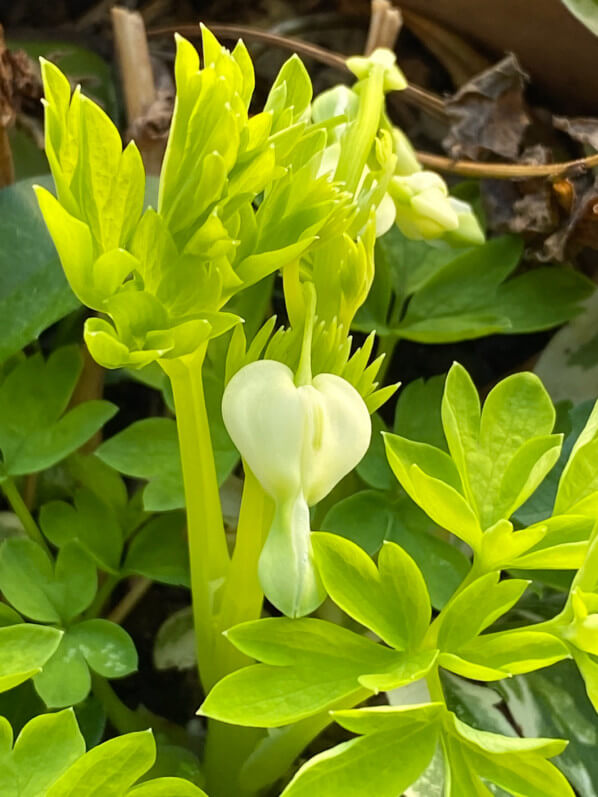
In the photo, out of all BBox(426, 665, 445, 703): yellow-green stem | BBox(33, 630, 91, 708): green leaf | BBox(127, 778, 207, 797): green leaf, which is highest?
BBox(426, 665, 445, 703): yellow-green stem

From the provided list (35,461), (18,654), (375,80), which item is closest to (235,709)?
(18,654)

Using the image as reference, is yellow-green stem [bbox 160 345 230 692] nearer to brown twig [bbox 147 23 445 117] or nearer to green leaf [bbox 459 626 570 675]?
green leaf [bbox 459 626 570 675]

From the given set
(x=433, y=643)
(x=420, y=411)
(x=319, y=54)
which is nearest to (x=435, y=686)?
(x=433, y=643)

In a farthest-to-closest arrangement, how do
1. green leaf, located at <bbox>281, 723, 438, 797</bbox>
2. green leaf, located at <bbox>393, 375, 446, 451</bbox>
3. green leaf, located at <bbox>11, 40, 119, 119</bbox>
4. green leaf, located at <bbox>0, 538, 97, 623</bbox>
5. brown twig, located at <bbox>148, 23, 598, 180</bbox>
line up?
green leaf, located at <bbox>11, 40, 119, 119</bbox>
brown twig, located at <bbox>148, 23, 598, 180</bbox>
green leaf, located at <bbox>393, 375, 446, 451</bbox>
green leaf, located at <bbox>0, 538, 97, 623</bbox>
green leaf, located at <bbox>281, 723, 438, 797</bbox>

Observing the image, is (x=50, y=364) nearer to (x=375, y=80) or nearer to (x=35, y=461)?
(x=35, y=461)

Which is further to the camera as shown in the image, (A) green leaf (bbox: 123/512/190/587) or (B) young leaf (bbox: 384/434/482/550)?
(A) green leaf (bbox: 123/512/190/587)

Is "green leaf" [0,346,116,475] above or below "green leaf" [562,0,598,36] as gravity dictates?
below

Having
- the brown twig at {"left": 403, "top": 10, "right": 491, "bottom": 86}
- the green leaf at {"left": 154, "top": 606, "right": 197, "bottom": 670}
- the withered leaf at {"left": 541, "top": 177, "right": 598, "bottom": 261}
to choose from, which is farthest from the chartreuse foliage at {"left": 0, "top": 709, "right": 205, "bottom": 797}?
the brown twig at {"left": 403, "top": 10, "right": 491, "bottom": 86}
